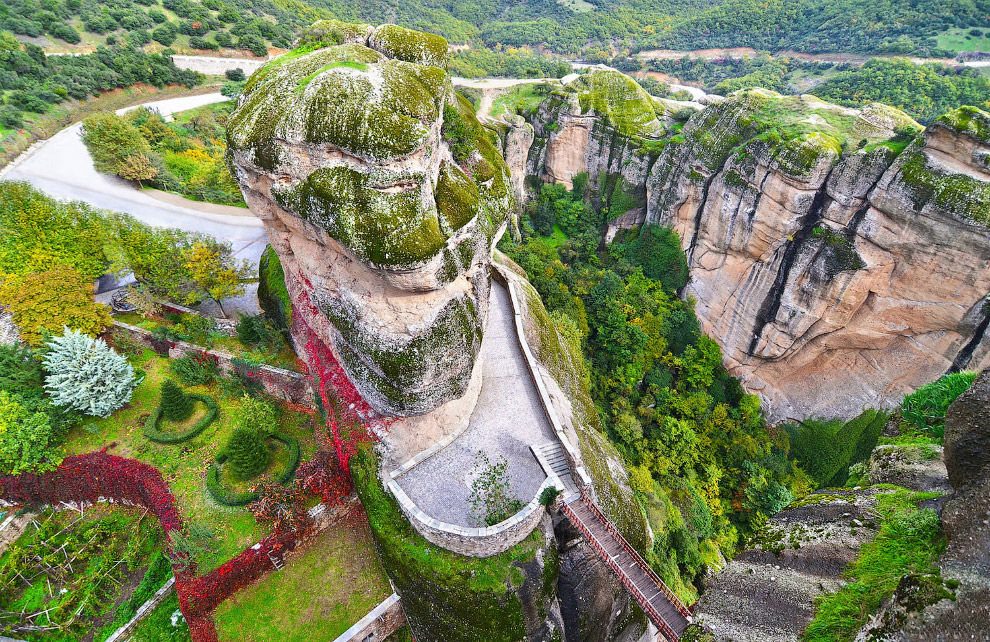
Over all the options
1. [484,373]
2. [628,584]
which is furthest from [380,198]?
[628,584]

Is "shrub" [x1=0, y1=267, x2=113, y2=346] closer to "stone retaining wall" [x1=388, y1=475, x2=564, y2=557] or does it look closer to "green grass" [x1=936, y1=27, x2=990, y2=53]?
"stone retaining wall" [x1=388, y1=475, x2=564, y2=557]

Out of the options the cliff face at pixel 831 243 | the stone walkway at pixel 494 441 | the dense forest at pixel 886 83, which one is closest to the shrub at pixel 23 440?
the stone walkway at pixel 494 441

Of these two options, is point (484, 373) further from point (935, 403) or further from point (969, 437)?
point (969, 437)

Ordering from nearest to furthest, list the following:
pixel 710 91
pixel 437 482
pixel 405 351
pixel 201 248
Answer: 1. pixel 405 351
2. pixel 437 482
3. pixel 201 248
4. pixel 710 91

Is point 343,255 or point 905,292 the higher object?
point 343,255

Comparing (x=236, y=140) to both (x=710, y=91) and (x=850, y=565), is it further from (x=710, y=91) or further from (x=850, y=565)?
(x=710, y=91)

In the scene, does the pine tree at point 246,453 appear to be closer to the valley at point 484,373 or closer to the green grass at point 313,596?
the valley at point 484,373

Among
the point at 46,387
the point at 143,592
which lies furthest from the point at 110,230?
the point at 143,592
